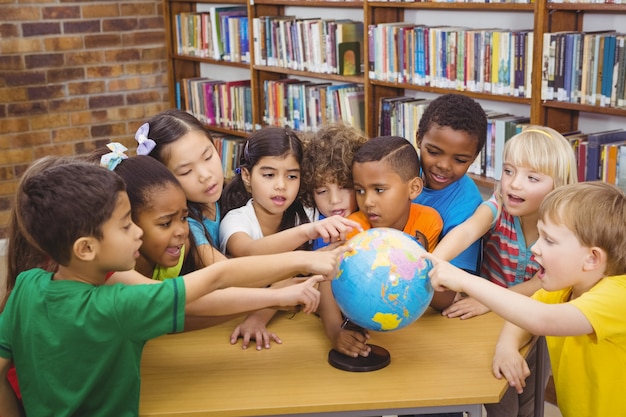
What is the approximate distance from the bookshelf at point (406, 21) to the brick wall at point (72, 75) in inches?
11.5

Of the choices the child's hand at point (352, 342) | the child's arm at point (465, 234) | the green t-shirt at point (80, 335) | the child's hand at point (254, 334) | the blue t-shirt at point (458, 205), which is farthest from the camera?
the blue t-shirt at point (458, 205)

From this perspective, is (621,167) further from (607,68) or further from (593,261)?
(593,261)

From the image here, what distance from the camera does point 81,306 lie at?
6.26ft

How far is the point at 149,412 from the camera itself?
2.04 meters

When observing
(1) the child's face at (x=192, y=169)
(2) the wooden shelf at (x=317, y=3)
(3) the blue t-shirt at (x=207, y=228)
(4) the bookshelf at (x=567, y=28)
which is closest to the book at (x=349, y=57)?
(2) the wooden shelf at (x=317, y=3)

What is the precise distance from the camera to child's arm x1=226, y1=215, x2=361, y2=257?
2.42 meters

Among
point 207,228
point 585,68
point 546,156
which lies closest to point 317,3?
point 585,68

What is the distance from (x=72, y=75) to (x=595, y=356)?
5.33 meters

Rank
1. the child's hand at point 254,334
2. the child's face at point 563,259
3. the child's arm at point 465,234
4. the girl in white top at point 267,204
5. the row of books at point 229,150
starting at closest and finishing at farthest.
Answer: the child's face at point 563,259 → the child's hand at point 254,334 → the child's arm at point 465,234 → the girl in white top at point 267,204 → the row of books at point 229,150

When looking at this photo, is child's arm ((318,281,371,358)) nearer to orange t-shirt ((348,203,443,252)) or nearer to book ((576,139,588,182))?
orange t-shirt ((348,203,443,252))

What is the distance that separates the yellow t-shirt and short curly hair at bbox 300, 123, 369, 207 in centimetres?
80

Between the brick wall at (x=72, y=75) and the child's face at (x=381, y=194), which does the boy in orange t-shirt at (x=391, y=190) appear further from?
the brick wall at (x=72, y=75)

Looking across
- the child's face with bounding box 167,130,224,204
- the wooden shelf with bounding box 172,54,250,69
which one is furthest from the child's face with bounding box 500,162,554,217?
the wooden shelf with bounding box 172,54,250,69

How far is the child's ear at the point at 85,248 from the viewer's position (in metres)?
1.94
